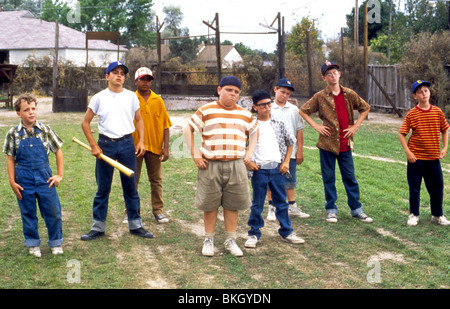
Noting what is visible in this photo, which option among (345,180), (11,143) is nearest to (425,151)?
(345,180)

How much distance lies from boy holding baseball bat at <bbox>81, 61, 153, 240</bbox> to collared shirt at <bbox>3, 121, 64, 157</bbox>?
1.39ft

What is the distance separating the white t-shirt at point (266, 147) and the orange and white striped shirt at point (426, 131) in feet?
5.83

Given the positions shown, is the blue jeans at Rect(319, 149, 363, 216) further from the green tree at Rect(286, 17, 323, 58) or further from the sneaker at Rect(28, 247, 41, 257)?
the green tree at Rect(286, 17, 323, 58)

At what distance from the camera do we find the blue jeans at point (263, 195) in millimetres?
5781

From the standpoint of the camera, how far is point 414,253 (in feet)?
17.8

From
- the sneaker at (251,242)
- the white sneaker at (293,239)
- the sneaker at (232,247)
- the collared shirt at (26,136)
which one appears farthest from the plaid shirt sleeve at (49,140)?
the white sneaker at (293,239)

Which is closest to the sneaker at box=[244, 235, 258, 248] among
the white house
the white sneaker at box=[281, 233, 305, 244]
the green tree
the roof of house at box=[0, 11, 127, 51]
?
the white sneaker at box=[281, 233, 305, 244]

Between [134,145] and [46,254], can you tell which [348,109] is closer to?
[134,145]

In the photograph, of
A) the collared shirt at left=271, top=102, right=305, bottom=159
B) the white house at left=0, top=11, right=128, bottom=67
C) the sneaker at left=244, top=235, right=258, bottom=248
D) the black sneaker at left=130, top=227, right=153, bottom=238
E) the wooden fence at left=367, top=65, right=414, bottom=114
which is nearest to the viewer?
the sneaker at left=244, top=235, right=258, bottom=248

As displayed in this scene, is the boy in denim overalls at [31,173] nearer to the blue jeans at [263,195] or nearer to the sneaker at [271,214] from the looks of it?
the blue jeans at [263,195]

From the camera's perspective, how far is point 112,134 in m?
5.88

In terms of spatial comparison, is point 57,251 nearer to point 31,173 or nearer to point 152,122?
point 31,173

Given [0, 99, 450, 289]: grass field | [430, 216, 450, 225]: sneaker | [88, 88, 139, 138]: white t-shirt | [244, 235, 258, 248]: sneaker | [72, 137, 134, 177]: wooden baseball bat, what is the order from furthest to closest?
[430, 216, 450, 225]: sneaker
[88, 88, 139, 138]: white t-shirt
[244, 235, 258, 248]: sneaker
[72, 137, 134, 177]: wooden baseball bat
[0, 99, 450, 289]: grass field

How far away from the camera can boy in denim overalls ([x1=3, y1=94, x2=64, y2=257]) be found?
528 cm
